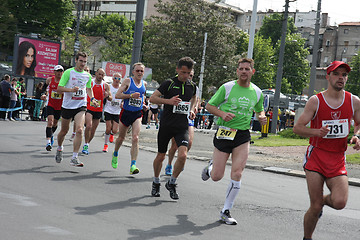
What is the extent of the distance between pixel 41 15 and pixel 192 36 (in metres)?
18.2

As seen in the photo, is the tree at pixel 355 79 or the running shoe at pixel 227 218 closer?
the running shoe at pixel 227 218

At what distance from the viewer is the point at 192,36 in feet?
176

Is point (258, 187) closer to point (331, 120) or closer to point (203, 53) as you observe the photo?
point (331, 120)

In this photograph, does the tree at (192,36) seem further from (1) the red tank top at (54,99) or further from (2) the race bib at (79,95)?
(2) the race bib at (79,95)

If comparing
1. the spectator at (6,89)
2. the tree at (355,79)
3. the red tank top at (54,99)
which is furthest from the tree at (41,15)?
the red tank top at (54,99)

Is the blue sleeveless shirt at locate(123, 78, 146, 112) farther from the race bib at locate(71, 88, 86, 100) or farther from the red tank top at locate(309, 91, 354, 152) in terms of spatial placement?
the red tank top at locate(309, 91, 354, 152)

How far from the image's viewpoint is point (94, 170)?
34.3 ft

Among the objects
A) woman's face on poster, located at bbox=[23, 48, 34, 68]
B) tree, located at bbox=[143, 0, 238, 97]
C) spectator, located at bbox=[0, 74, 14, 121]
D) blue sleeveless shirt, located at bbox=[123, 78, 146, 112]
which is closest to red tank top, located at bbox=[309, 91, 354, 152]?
blue sleeveless shirt, located at bbox=[123, 78, 146, 112]

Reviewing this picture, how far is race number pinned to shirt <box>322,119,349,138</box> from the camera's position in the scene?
18.1 ft

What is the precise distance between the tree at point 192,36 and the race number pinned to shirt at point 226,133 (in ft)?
153

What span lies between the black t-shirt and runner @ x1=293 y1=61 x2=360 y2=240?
2795 millimetres

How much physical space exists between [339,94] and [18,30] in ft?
198

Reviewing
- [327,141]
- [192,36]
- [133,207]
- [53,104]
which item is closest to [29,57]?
[192,36]

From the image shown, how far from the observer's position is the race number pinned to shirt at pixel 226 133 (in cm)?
701
